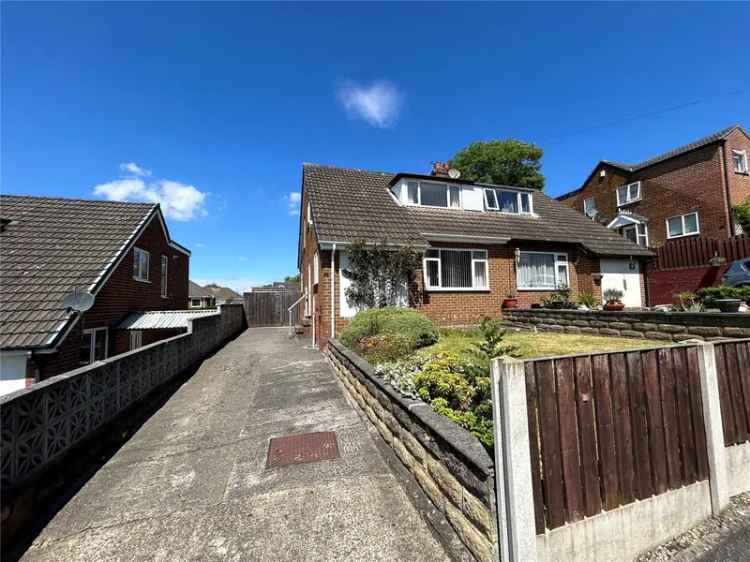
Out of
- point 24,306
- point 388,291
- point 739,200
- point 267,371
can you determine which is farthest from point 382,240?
point 739,200

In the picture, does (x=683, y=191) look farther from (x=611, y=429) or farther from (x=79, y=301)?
(x=79, y=301)

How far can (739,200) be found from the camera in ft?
61.3

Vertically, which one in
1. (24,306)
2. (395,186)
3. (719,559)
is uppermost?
(395,186)

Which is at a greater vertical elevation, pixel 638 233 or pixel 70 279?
pixel 638 233

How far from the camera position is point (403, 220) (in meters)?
12.0

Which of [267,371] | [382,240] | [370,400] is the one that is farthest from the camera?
[382,240]

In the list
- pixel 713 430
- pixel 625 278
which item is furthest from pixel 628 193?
pixel 713 430

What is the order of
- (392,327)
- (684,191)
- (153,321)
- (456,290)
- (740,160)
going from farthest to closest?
(684,191) → (740,160) → (456,290) → (153,321) → (392,327)

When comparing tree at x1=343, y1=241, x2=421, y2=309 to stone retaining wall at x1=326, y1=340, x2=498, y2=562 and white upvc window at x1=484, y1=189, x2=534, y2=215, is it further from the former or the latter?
white upvc window at x1=484, y1=189, x2=534, y2=215

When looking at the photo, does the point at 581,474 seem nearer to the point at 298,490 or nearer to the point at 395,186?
the point at 298,490

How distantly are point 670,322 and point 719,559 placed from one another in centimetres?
606

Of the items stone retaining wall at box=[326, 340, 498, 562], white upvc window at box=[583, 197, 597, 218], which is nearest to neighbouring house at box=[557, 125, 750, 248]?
white upvc window at box=[583, 197, 597, 218]

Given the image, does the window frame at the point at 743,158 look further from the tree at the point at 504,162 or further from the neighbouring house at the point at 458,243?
the tree at the point at 504,162

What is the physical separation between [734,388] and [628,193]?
27201 millimetres
